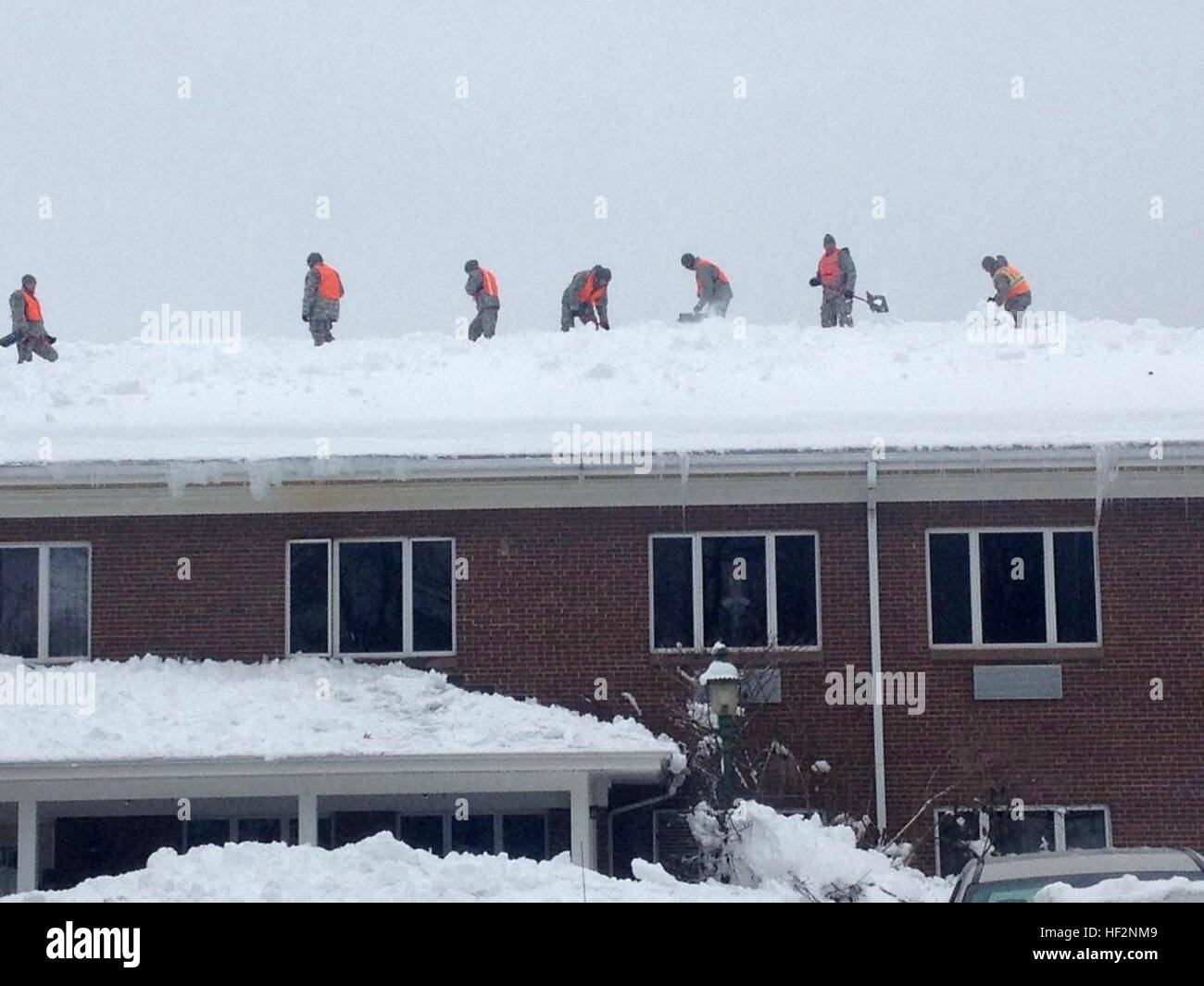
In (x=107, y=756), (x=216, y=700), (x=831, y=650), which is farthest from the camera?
(x=831, y=650)

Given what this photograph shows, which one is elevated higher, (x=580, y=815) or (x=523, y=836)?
(x=580, y=815)

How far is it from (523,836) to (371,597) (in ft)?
9.35

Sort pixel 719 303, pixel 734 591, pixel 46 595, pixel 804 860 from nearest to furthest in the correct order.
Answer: pixel 804 860 → pixel 46 595 → pixel 734 591 → pixel 719 303

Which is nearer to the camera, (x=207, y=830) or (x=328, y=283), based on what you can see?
(x=207, y=830)

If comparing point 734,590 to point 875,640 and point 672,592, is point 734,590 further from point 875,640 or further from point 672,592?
point 875,640

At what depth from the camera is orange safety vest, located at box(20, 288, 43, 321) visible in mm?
24359

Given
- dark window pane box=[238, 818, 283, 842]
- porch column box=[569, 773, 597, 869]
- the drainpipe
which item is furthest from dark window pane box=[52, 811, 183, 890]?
the drainpipe

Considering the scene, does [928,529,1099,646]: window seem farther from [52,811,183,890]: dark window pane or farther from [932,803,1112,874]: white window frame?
[52,811,183,890]: dark window pane

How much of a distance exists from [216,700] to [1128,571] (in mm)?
9036

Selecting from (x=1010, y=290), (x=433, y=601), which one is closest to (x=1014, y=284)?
(x=1010, y=290)

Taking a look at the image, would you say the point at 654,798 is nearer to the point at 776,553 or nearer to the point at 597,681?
the point at 597,681

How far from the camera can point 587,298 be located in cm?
2630

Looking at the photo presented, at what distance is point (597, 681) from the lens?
19.0m

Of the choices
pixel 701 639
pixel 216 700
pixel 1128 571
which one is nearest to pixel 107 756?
pixel 216 700
